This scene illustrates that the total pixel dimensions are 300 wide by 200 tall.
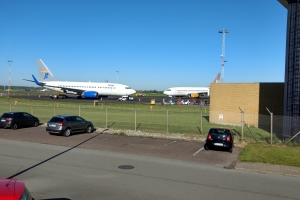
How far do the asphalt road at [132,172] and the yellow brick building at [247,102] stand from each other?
13.3 metres

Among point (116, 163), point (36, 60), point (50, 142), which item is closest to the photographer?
point (116, 163)

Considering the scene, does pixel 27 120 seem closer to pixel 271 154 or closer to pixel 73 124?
pixel 73 124

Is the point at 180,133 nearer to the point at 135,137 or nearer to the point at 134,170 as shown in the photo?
the point at 135,137

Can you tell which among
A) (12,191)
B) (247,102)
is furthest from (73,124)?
Result: (247,102)

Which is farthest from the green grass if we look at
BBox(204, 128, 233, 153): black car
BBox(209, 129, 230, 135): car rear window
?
BBox(209, 129, 230, 135): car rear window

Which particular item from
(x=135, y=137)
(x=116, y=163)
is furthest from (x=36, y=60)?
(x=116, y=163)

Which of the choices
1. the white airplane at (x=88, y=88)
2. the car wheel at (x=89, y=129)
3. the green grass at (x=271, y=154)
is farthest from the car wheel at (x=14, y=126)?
the white airplane at (x=88, y=88)

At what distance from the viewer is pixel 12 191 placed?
4.68m

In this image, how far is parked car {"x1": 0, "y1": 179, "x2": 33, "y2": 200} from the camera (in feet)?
14.7

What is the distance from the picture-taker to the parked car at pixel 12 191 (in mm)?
4495

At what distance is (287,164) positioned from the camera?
1321 centimetres

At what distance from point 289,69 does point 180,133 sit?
359 inches

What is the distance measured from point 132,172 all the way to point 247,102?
2161 cm

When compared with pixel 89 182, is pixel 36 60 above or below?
above
